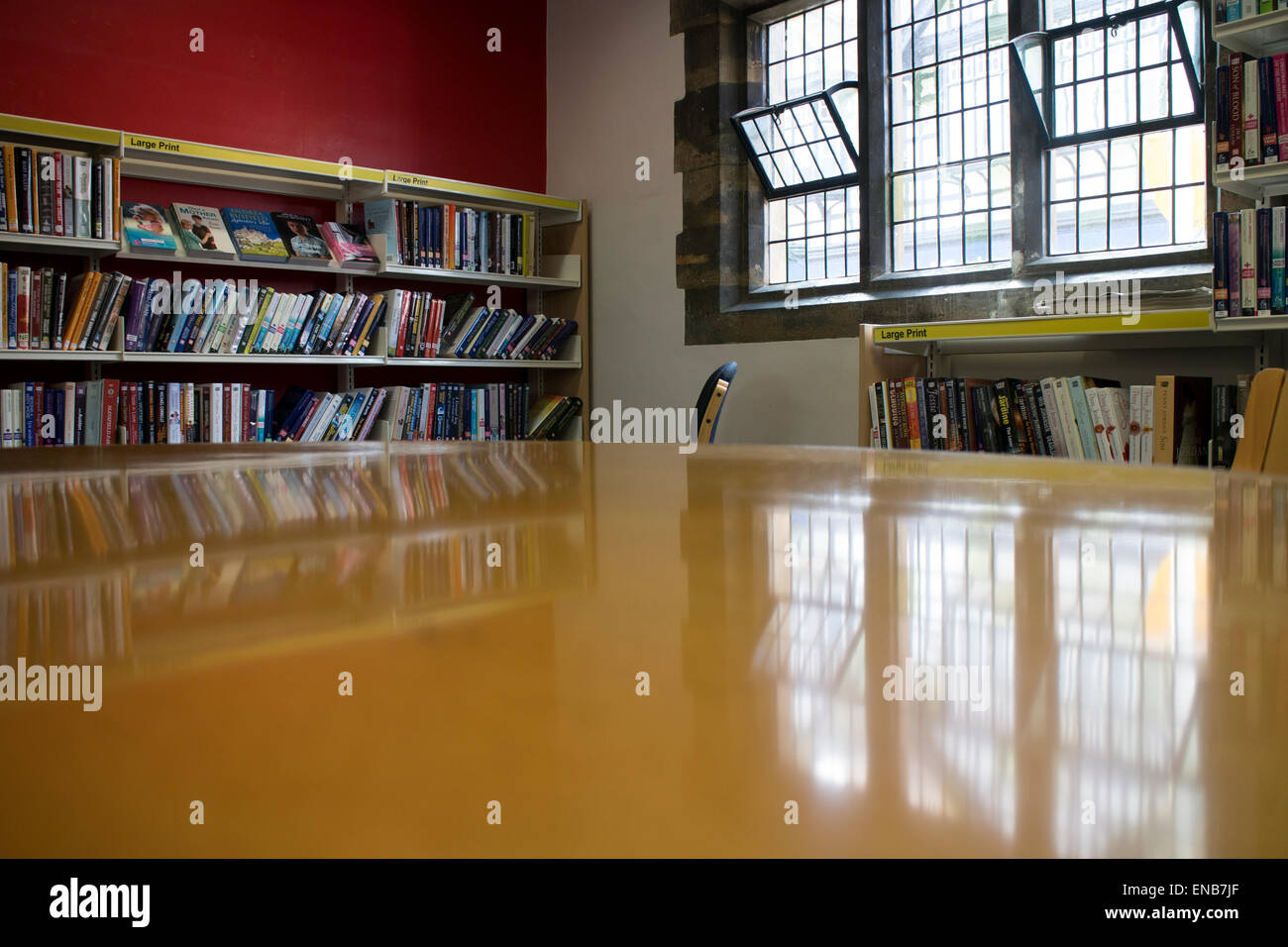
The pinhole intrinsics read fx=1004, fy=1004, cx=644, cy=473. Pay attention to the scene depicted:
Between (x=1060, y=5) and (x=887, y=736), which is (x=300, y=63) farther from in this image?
(x=887, y=736)

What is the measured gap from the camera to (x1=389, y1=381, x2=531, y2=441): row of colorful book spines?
4641mm

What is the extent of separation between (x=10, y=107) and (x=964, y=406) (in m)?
3.75

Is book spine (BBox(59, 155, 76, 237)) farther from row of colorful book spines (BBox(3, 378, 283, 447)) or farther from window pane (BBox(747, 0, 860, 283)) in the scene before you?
window pane (BBox(747, 0, 860, 283))

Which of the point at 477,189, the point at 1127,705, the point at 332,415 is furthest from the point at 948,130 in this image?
the point at 1127,705

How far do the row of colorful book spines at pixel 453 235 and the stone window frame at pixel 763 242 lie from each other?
823 mm

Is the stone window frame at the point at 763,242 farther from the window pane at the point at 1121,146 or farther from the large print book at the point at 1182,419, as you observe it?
the large print book at the point at 1182,419

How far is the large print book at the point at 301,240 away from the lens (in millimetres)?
4285

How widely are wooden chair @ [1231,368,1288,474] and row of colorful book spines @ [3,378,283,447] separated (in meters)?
3.12

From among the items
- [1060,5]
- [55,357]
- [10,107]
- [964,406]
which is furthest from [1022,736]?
[10,107]

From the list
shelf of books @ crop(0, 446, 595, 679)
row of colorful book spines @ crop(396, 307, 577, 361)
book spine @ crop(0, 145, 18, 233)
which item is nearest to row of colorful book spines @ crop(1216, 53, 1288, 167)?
shelf of books @ crop(0, 446, 595, 679)

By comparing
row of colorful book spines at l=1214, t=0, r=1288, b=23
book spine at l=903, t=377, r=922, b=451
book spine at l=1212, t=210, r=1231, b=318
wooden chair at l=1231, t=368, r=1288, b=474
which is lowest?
wooden chair at l=1231, t=368, r=1288, b=474

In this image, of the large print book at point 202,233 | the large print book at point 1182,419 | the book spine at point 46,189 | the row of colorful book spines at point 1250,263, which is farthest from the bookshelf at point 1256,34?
the book spine at point 46,189

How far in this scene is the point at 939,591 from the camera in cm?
30

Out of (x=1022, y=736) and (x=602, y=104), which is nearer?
(x=1022, y=736)
